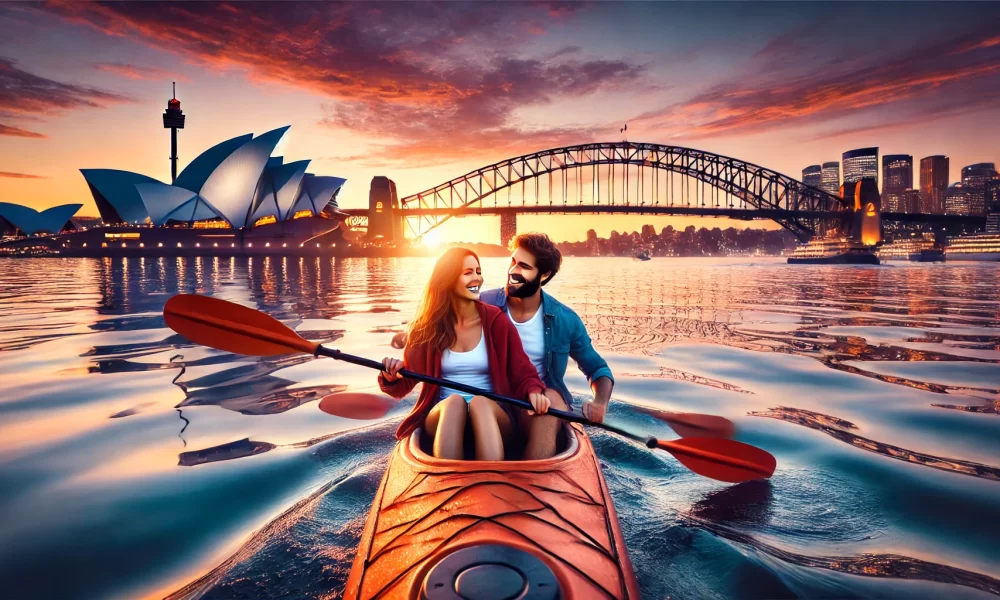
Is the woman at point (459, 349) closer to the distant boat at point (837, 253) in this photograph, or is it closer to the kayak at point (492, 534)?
the kayak at point (492, 534)

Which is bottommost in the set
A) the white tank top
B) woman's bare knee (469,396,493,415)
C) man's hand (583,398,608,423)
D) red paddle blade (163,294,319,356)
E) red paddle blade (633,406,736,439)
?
red paddle blade (633,406,736,439)

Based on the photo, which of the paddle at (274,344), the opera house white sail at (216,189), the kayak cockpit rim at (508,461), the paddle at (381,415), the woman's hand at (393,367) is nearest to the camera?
the kayak cockpit rim at (508,461)

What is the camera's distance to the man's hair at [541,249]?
3223 mm

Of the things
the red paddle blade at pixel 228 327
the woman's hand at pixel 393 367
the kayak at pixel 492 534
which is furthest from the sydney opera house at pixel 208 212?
the kayak at pixel 492 534

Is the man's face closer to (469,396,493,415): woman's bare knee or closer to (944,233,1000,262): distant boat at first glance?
(469,396,493,415): woman's bare knee

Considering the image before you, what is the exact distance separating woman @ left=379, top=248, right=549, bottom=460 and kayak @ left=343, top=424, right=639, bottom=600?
1.46ft

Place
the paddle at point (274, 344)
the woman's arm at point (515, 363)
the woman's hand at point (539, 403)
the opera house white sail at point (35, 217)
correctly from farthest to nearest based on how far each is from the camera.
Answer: the opera house white sail at point (35, 217) → the paddle at point (274, 344) → the woman's arm at point (515, 363) → the woman's hand at point (539, 403)

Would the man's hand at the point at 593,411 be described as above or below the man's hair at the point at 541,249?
below

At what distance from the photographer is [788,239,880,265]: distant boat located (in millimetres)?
61000

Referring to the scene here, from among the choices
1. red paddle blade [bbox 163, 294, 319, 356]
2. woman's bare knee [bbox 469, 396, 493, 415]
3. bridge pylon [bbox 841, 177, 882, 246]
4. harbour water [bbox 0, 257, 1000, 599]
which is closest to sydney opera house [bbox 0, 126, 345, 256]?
harbour water [bbox 0, 257, 1000, 599]

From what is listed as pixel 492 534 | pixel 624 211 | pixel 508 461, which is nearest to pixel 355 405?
pixel 508 461

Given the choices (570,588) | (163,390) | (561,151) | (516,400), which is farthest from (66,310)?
(561,151)

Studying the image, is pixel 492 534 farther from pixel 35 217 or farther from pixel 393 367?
pixel 35 217

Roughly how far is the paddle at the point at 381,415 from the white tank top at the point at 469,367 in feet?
2.68
